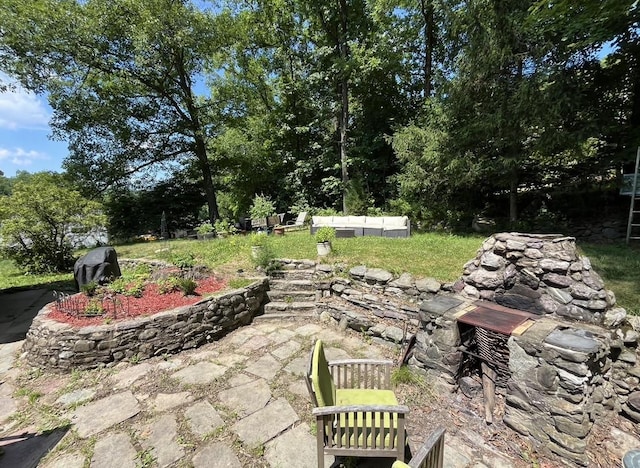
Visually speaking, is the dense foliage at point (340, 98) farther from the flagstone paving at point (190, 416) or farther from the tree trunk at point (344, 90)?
the flagstone paving at point (190, 416)

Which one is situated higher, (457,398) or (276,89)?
(276,89)

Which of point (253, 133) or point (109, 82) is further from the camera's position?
point (253, 133)

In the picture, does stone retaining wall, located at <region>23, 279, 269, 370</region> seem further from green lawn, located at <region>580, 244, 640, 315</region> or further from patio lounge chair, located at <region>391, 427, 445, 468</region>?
green lawn, located at <region>580, 244, 640, 315</region>

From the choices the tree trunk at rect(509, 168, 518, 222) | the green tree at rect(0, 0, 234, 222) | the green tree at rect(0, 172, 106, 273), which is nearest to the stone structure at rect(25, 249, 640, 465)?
the tree trunk at rect(509, 168, 518, 222)

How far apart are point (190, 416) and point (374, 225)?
728cm

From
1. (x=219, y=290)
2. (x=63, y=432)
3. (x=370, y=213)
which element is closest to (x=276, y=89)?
(x=370, y=213)

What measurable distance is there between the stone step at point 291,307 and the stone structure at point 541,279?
8.76 feet

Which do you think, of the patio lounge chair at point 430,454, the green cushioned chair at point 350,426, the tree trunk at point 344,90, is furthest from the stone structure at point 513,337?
the tree trunk at point 344,90

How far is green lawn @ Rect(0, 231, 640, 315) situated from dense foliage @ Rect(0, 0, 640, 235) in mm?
2860

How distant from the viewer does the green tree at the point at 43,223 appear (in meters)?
7.98

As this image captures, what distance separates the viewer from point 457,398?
9.96ft

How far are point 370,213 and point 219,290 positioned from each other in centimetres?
817

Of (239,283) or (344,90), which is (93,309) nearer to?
(239,283)

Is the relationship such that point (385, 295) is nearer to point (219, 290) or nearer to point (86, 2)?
point (219, 290)
